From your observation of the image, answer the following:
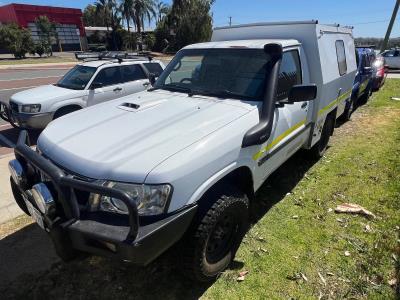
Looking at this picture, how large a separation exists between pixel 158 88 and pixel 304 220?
7.90 ft

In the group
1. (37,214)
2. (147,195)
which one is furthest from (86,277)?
(147,195)

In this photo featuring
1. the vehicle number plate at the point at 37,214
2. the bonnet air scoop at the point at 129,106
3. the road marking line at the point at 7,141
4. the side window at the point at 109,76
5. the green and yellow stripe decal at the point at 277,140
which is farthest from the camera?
the side window at the point at 109,76

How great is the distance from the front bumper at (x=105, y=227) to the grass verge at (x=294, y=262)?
2.07 ft

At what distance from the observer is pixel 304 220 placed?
3943mm

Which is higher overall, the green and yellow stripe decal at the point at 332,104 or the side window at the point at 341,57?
the side window at the point at 341,57

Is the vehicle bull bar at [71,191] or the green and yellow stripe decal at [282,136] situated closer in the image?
the vehicle bull bar at [71,191]

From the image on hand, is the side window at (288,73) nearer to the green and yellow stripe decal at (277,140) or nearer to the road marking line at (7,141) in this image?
the green and yellow stripe decal at (277,140)

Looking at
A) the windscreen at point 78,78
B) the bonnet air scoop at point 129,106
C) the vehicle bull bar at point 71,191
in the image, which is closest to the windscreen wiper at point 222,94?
the bonnet air scoop at point 129,106

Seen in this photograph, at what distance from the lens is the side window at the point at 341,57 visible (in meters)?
5.45

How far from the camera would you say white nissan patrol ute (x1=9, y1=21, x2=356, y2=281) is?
222 centimetres

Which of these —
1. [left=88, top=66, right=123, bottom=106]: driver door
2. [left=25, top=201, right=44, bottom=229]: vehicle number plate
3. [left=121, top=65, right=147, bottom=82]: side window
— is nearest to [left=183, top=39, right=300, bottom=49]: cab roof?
[left=25, top=201, right=44, bottom=229]: vehicle number plate

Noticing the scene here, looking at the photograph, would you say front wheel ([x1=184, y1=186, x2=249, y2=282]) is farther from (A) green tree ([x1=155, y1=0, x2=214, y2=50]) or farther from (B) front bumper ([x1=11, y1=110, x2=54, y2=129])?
(A) green tree ([x1=155, y1=0, x2=214, y2=50])

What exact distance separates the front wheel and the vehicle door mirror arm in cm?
49

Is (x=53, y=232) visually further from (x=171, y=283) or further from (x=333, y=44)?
(x=333, y=44)
